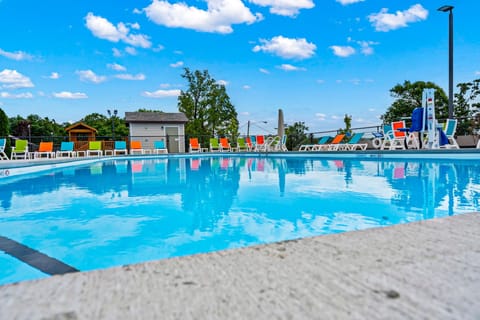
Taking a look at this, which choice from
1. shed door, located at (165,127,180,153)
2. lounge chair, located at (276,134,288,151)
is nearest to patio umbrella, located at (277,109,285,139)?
lounge chair, located at (276,134,288,151)

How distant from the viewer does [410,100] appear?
20297 mm

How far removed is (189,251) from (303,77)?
1717 cm

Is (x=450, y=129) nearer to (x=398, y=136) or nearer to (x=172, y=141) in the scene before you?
(x=398, y=136)

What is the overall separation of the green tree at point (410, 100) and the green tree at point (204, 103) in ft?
40.8

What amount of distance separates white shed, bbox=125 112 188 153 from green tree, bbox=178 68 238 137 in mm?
4327

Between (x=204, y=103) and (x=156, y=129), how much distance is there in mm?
6607

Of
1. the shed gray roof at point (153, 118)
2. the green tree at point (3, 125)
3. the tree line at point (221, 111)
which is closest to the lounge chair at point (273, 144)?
the tree line at point (221, 111)

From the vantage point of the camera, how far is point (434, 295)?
0.62m

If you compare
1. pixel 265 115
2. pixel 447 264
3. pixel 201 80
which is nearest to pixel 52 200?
pixel 447 264

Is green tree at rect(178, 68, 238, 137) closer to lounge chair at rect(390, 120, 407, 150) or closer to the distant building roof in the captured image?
the distant building roof

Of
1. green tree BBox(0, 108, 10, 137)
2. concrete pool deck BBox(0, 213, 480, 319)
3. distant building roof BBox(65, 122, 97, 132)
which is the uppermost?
distant building roof BBox(65, 122, 97, 132)

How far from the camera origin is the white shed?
19.8 meters

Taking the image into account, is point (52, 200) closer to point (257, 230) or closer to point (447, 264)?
point (257, 230)

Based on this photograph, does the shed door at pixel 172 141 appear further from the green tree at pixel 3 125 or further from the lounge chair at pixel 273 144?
the green tree at pixel 3 125
